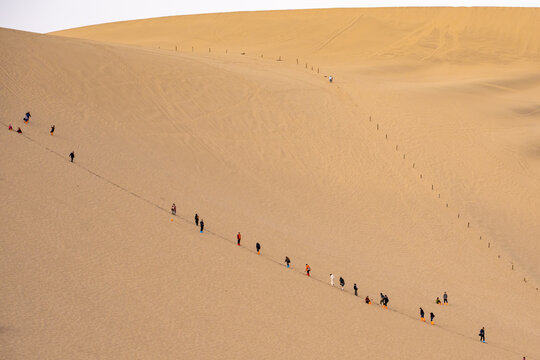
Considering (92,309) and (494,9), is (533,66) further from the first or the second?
(92,309)

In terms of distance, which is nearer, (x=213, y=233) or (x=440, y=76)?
(x=213, y=233)

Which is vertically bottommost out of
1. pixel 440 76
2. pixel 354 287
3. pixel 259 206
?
pixel 354 287

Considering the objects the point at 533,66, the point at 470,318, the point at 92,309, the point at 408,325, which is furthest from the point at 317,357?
the point at 533,66

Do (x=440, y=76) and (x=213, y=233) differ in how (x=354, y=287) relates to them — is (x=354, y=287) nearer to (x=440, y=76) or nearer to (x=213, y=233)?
(x=213, y=233)

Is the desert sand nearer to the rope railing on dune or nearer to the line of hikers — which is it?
the rope railing on dune

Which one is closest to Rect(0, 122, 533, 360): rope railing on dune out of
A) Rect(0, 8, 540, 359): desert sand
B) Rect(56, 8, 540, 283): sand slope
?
Rect(0, 8, 540, 359): desert sand

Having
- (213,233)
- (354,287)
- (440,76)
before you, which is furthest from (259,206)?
(440,76)

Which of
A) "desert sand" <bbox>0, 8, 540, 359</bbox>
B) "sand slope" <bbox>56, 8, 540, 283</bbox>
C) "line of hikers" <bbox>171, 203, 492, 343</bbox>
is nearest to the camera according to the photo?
"desert sand" <bbox>0, 8, 540, 359</bbox>

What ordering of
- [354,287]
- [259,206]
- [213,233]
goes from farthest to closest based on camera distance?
[259,206], [213,233], [354,287]
